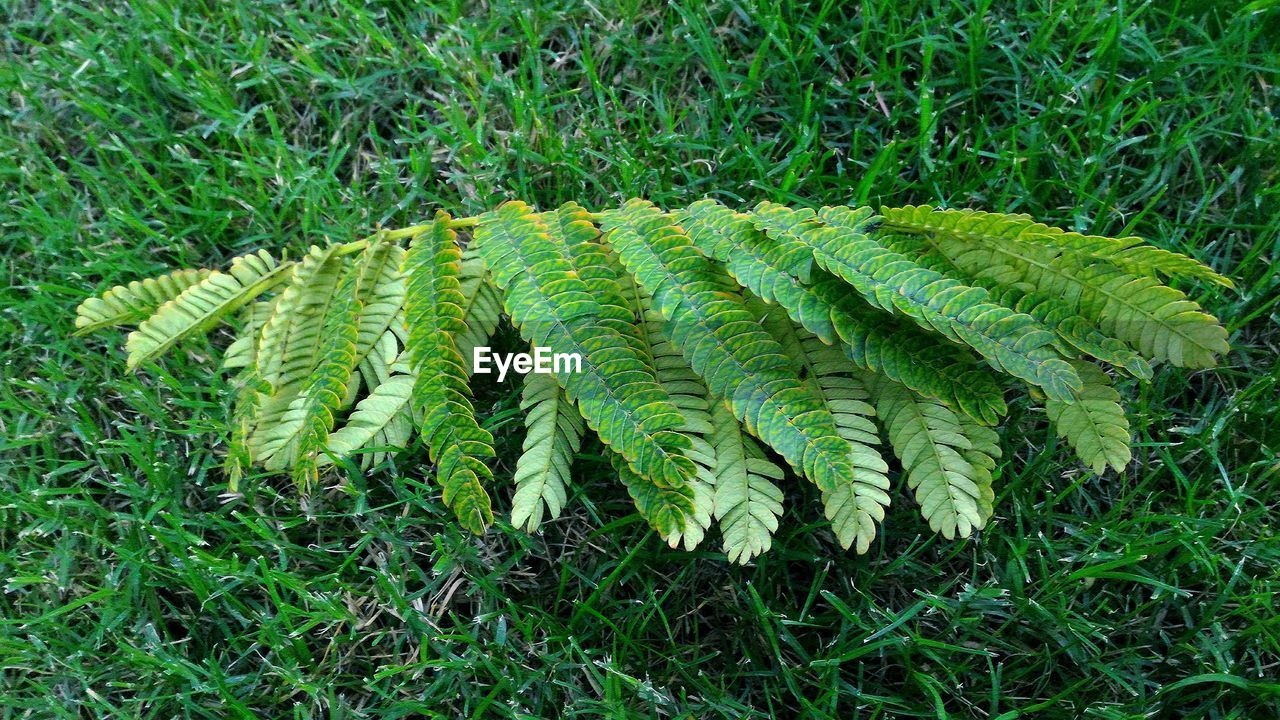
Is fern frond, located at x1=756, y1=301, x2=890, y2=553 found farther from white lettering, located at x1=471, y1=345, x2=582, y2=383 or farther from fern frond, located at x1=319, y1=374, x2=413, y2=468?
fern frond, located at x1=319, y1=374, x2=413, y2=468

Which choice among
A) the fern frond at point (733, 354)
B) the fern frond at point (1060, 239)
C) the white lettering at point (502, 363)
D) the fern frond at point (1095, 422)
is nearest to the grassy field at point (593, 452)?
the white lettering at point (502, 363)

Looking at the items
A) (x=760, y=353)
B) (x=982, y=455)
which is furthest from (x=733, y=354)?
(x=982, y=455)

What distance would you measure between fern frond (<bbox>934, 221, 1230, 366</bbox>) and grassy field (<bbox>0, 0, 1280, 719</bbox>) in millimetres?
388

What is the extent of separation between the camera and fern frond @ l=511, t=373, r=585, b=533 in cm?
206

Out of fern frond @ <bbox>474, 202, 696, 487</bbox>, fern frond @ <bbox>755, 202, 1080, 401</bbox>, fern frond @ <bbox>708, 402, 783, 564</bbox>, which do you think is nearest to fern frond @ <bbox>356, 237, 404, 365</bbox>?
fern frond @ <bbox>474, 202, 696, 487</bbox>

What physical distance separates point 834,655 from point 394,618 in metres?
1.08

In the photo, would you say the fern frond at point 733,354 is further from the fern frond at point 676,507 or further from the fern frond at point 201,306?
the fern frond at point 201,306

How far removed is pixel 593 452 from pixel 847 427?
2.15 ft

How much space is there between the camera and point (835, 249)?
2.00 m

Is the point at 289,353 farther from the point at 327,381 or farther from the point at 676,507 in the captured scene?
the point at 676,507

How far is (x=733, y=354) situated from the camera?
6.55 ft

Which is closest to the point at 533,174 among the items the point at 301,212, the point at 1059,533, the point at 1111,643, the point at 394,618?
the point at 301,212

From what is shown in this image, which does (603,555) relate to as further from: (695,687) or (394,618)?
(394,618)

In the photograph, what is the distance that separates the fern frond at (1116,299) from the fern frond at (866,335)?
26 cm
